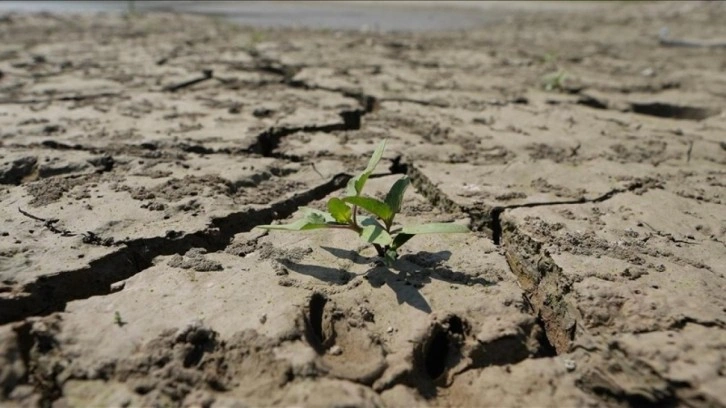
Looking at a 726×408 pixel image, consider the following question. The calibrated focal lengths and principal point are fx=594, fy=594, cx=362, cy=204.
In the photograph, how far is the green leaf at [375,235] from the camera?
1.37 metres

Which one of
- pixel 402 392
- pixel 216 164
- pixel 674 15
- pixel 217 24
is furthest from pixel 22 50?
pixel 674 15

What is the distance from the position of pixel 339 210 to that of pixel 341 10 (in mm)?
9502

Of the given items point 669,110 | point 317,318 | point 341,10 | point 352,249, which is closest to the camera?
point 317,318

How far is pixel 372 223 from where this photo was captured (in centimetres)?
147

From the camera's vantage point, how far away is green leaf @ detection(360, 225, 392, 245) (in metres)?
1.37

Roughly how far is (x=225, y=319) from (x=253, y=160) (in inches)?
39.6

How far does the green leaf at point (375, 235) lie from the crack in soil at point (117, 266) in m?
0.40

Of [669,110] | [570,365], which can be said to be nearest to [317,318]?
[570,365]

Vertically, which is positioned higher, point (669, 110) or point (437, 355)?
point (669, 110)

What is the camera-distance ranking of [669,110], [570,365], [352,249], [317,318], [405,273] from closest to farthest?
[570,365] → [317,318] → [405,273] → [352,249] → [669,110]

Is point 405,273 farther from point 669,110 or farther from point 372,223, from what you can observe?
point 669,110

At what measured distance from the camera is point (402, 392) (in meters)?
1.06

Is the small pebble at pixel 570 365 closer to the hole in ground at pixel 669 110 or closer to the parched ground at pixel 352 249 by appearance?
the parched ground at pixel 352 249

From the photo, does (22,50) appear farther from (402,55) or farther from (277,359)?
(277,359)
